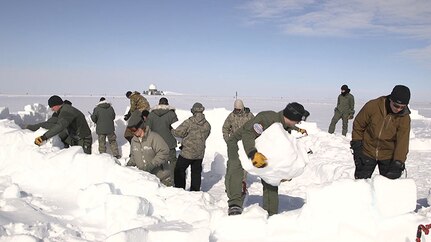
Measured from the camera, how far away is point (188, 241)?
9.69 feet

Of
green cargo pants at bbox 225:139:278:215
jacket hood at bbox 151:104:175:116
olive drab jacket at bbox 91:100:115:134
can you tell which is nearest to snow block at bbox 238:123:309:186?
green cargo pants at bbox 225:139:278:215

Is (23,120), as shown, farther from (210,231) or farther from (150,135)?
(210,231)

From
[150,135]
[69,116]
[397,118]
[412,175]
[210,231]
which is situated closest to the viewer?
[210,231]

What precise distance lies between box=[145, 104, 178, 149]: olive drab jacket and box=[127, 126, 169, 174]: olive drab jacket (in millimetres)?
1853

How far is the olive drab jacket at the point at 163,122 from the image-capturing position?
6.68 meters

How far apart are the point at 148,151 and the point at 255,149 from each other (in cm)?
173

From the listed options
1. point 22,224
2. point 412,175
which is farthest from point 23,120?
point 412,175

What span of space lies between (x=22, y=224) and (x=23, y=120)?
24.3 ft

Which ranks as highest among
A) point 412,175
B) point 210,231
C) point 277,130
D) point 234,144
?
point 277,130

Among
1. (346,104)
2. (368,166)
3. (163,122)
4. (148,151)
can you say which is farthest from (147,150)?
(346,104)

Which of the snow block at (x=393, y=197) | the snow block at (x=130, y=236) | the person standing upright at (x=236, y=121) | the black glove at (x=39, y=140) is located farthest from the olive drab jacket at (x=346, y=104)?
the snow block at (x=130, y=236)

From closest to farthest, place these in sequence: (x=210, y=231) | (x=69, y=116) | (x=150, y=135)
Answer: (x=210, y=231) < (x=150, y=135) < (x=69, y=116)

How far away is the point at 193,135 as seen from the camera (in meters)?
5.97

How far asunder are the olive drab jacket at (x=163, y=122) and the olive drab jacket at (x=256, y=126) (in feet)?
9.32
